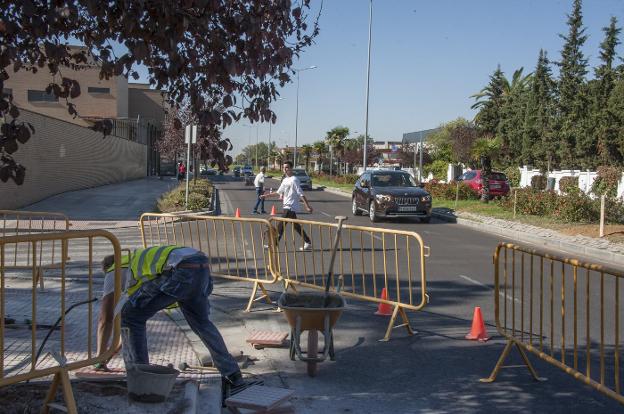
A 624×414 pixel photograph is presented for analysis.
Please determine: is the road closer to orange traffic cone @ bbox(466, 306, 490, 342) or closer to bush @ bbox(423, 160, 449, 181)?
orange traffic cone @ bbox(466, 306, 490, 342)

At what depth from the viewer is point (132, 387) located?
15.0 ft

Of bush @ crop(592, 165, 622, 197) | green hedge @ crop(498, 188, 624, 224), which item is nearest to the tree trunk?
green hedge @ crop(498, 188, 624, 224)

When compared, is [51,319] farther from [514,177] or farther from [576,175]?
[514,177]

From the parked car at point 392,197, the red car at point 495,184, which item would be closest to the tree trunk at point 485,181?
the red car at point 495,184

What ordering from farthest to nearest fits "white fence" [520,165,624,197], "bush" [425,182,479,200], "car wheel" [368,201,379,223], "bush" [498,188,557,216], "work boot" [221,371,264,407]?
1. "bush" [425,182,479,200]
2. "white fence" [520,165,624,197]
3. "bush" [498,188,557,216]
4. "car wheel" [368,201,379,223]
5. "work boot" [221,371,264,407]

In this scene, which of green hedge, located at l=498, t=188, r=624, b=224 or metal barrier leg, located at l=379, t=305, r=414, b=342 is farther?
green hedge, located at l=498, t=188, r=624, b=224

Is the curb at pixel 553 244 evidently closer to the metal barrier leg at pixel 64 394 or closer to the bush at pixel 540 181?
the metal barrier leg at pixel 64 394

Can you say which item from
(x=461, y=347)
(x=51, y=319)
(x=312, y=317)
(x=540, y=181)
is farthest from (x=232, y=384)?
(x=540, y=181)

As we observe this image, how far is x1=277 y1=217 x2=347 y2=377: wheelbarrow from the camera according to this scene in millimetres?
5516

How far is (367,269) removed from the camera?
1141cm

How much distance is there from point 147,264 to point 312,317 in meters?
1.47

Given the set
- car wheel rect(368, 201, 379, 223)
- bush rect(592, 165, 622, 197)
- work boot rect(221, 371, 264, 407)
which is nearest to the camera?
work boot rect(221, 371, 264, 407)

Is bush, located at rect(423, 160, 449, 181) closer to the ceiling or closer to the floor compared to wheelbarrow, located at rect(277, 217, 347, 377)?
closer to the ceiling

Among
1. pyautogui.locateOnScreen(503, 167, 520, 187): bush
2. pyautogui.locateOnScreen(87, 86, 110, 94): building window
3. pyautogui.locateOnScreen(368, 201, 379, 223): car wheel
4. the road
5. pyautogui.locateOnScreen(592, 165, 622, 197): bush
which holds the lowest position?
the road
